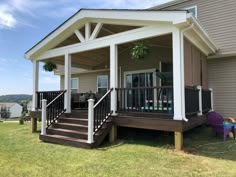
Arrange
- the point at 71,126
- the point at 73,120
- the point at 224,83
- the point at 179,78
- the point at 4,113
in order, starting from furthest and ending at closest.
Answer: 1. the point at 4,113
2. the point at 224,83
3. the point at 73,120
4. the point at 71,126
5. the point at 179,78

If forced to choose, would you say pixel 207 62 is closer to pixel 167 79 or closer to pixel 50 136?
pixel 167 79

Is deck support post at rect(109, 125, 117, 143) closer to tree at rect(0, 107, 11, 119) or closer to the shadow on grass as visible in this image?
the shadow on grass

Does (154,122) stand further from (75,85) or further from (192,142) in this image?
(75,85)

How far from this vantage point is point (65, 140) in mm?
6648

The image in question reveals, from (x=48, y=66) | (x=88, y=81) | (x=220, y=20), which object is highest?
(x=220, y=20)

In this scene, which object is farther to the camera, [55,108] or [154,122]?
[55,108]

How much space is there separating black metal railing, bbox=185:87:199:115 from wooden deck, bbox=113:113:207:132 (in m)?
0.26

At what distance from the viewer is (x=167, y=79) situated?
8875 millimetres

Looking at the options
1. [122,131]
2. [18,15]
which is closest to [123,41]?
[122,131]

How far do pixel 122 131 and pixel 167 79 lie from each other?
277 centimetres

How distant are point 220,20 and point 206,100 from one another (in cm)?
372

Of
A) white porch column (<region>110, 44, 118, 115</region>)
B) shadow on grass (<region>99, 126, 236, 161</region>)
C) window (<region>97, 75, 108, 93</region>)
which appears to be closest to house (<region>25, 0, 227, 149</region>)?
white porch column (<region>110, 44, 118, 115</region>)

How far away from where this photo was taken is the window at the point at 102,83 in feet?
43.0

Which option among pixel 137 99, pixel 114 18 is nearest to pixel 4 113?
pixel 114 18
